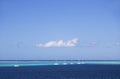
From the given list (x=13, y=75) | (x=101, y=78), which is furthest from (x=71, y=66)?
(x=13, y=75)

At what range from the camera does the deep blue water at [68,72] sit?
1314cm

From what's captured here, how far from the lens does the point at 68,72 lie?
535 inches

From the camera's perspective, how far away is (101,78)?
13648 millimetres

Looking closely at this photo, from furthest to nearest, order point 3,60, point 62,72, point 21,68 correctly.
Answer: point 62,72 → point 21,68 → point 3,60

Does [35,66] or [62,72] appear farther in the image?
[62,72]

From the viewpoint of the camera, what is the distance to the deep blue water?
13141 millimetres

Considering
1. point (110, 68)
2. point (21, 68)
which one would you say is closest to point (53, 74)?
point (21, 68)

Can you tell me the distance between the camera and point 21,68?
12648mm

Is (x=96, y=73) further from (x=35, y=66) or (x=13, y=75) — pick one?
(x=13, y=75)

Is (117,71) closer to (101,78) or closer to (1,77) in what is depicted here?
(101,78)

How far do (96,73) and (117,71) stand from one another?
3.48 ft

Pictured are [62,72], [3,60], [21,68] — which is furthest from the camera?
[62,72]

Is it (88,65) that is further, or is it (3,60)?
(88,65)

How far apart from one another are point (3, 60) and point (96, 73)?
5151 mm
